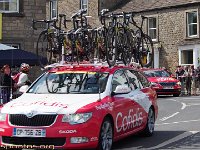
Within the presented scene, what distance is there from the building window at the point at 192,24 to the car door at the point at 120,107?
88.0 feet

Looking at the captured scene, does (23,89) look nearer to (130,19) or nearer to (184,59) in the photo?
(130,19)

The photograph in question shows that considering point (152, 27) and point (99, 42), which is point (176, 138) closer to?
point (99, 42)

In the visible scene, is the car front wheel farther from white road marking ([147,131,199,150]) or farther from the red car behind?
the red car behind

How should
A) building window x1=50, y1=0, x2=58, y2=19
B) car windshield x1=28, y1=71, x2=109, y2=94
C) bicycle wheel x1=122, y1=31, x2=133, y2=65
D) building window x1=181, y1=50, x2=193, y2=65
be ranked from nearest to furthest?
car windshield x1=28, y1=71, x2=109, y2=94, bicycle wheel x1=122, y1=31, x2=133, y2=65, building window x1=181, y1=50, x2=193, y2=65, building window x1=50, y1=0, x2=58, y2=19

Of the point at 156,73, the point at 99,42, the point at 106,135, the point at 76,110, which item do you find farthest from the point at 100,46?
the point at 156,73

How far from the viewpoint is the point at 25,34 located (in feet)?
83.4

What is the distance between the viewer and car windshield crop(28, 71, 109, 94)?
31.8 feet

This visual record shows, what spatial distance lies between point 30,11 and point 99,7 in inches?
697

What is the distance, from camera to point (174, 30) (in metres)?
37.5

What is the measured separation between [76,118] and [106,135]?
849 millimetres

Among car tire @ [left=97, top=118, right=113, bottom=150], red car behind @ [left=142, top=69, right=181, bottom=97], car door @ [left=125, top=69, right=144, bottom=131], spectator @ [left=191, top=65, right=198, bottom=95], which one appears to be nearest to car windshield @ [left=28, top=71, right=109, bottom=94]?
car tire @ [left=97, top=118, right=113, bottom=150]

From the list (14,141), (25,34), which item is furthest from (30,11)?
(14,141)


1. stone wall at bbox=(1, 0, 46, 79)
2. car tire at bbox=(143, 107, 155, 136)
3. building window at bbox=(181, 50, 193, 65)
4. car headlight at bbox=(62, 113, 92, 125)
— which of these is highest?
stone wall at bbox=(1, 0, 46, 79)

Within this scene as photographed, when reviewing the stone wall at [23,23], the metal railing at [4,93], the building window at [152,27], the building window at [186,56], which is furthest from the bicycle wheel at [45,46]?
the building window at [152,27]
